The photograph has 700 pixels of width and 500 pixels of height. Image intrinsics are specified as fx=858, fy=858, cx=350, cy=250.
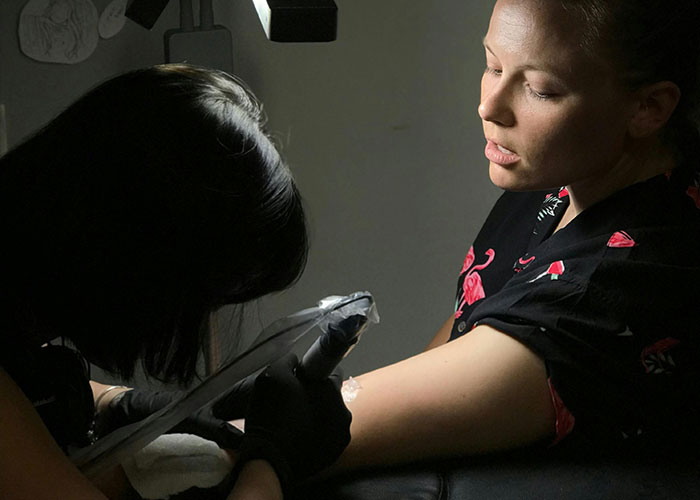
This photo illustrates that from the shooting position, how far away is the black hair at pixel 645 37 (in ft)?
2.82

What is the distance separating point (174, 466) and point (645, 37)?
64 cm

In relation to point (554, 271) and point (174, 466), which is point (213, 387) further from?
point (554, 271)

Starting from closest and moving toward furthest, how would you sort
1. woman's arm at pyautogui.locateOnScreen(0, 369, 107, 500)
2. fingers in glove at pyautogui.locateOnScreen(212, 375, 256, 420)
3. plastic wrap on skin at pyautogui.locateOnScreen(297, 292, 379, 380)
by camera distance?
woman's arm at pyautogui.locateOnScreen(0, 369, 107, 500) < plastic wrap on skin at pyautogui.locateOnScreen(297, 292, 379, 380) < fingers in glove at pyautogui.locateOnScreen(212, 375, 256, 420)

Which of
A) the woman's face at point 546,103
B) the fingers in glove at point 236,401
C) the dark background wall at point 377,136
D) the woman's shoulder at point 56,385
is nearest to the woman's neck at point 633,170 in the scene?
the woman's face at point 546,103

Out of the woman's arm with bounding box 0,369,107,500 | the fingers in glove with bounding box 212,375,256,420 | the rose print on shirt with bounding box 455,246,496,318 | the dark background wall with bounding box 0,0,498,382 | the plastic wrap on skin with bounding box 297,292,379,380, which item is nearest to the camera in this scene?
the woman's arm with bounding box 0,369,107,500

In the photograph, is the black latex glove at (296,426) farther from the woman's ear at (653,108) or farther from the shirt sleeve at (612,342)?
the woman's ear at (653,108)

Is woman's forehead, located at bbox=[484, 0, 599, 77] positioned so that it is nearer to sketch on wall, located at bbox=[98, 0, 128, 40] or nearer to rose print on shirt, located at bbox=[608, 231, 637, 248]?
Answer: rose print on shirt, located at bbox=[608, 231, 637, 248]

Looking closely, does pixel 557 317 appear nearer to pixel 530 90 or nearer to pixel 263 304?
pixel 530 90

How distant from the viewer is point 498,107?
94 cm

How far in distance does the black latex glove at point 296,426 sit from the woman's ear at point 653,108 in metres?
0.43

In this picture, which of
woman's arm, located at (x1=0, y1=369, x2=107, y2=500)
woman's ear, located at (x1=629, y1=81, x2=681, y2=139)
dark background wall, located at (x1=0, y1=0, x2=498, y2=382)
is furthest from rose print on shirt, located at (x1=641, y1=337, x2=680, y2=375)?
dark background wall, located at (x1=0, y1=0, x2=498, y2=382)

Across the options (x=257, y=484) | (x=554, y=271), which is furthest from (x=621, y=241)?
(x=257, y=484)

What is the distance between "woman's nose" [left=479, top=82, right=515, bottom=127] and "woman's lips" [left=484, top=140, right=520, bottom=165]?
32 mm

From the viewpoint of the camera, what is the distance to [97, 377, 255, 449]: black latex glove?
0.91 m
